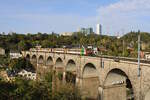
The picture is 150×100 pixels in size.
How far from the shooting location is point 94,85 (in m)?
30.8

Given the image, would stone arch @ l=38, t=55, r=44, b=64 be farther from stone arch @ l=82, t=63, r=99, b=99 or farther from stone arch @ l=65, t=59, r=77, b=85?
stone arch @ l=82, t=63, r=99, b=99

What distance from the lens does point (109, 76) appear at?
78.8 ft

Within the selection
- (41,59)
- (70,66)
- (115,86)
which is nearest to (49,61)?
(41,59)

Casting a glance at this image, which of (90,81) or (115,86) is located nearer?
(115,86)

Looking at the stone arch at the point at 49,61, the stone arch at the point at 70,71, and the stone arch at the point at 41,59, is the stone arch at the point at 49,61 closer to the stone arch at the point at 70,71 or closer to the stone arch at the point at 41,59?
the stone arch at the point at 41,59

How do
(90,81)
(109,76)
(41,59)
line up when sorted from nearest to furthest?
(109,76) < (90,81) < (41,59)

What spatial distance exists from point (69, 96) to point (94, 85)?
38.9 ft

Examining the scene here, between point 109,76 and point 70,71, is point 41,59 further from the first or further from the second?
point 109,76

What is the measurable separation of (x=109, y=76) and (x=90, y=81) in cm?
712

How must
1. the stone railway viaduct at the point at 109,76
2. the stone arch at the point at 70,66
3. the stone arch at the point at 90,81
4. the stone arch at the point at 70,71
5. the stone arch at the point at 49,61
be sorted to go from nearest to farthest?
the stone railway viaduct at the point at 109,76 → the stone arch at the point at 90,81 → the stone arch at the point at 70,66 → the stone arch at the point at 70,71 → the stone arch at the point at 49,61

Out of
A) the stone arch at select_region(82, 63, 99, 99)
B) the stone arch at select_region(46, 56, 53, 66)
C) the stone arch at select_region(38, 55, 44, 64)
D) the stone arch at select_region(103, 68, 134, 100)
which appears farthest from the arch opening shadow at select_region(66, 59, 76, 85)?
the stone arch at select_region(38, 55, 44, 64)

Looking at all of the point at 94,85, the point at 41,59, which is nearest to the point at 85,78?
the point at 94,85

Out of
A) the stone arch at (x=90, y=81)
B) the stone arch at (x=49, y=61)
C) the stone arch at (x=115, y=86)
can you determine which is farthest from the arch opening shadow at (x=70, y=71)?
the stone arch at (x=115, y=86)

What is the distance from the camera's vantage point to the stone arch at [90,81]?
1171 inches
